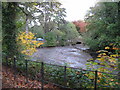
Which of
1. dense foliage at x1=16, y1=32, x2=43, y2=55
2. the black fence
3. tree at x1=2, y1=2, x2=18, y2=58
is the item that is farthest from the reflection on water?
tree at x1=2, y1=2, x2=18, y2=58

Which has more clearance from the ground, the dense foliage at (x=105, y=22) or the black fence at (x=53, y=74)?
the dense foliage at (x=105, y=22)

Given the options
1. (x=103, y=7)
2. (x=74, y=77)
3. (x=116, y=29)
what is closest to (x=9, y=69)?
(x=74, y=77)

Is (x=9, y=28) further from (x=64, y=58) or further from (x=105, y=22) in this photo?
(x=105, y=22)

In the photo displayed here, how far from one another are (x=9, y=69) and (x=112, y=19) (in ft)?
17.2

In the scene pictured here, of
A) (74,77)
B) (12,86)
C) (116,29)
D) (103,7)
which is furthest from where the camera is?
(103,7)

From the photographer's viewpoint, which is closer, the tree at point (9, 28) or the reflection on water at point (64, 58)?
the tree at point (9, 28)

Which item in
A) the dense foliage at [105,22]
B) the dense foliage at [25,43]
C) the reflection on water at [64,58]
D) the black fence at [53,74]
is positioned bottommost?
the reflection on water at [64,58]

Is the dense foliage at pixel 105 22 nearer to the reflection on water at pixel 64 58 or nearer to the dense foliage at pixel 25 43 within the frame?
the reflection on water at pixel 64 58

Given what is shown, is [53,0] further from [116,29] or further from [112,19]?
[112,19]

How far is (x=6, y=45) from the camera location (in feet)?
10.1

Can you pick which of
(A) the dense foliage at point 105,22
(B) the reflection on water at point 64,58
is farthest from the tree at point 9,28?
(A) the dense foliage at point 105,22

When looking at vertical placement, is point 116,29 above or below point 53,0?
below

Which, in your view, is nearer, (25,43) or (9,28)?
(9,28)

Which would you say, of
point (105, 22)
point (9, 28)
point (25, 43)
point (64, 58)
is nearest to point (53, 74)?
point (25, 43)
